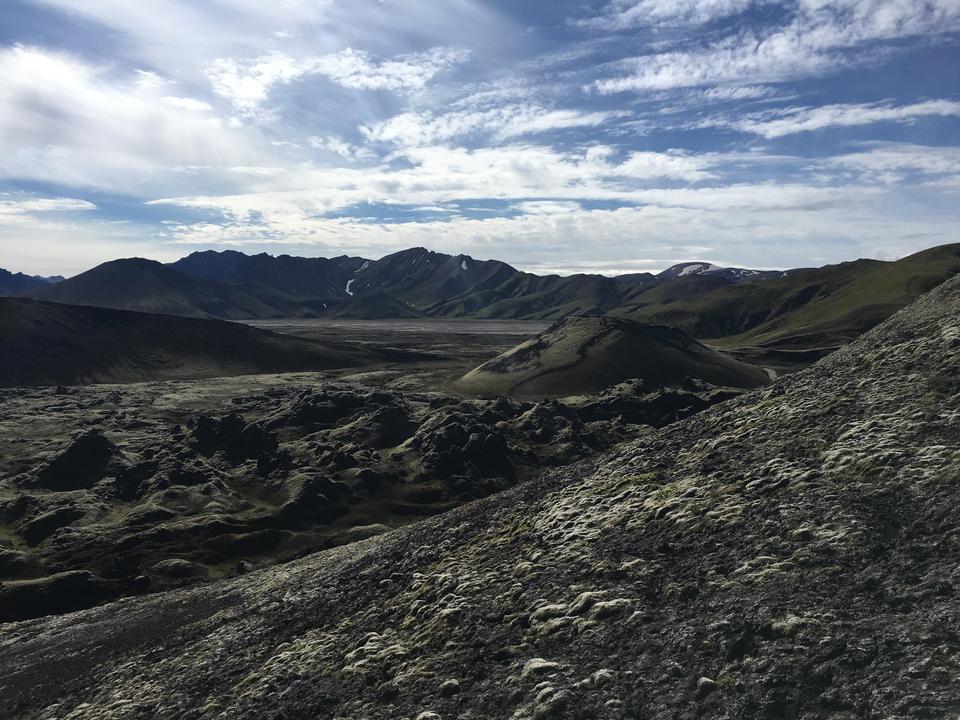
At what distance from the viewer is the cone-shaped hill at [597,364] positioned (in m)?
158

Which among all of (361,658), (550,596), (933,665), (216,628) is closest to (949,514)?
(933,665)

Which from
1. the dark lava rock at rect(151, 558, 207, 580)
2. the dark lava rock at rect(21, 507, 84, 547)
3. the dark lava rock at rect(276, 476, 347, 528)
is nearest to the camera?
the dark lava rock at rect(151, 558, 207, 580)

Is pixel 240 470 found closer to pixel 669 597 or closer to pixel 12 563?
pixel 12 563

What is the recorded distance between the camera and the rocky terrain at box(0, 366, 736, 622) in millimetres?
65812

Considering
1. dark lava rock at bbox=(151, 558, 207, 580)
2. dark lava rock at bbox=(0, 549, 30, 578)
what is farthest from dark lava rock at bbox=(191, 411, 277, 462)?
dark lava rock at bbox=(0, 549, 30, 578)

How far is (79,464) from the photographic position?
92438 millimetres

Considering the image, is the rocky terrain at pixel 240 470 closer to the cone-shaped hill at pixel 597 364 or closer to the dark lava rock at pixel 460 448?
the dark lava rock at pixel 460 448

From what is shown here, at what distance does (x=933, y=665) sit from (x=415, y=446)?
3683 inches

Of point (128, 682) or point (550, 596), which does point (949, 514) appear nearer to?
point (550, 596)

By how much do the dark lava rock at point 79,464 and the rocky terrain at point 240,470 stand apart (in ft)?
0.79

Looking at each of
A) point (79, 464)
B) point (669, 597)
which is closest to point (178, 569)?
point (79, 464)

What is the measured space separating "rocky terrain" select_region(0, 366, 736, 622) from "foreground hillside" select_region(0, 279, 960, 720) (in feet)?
123

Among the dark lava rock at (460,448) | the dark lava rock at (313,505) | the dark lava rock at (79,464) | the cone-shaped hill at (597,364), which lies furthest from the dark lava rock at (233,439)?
the cone-shaped hill at (597,364)

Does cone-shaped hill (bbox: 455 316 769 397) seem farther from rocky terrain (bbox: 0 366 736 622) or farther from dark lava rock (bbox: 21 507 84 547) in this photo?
dark lava rock (bbox: 21 507 84 547)
